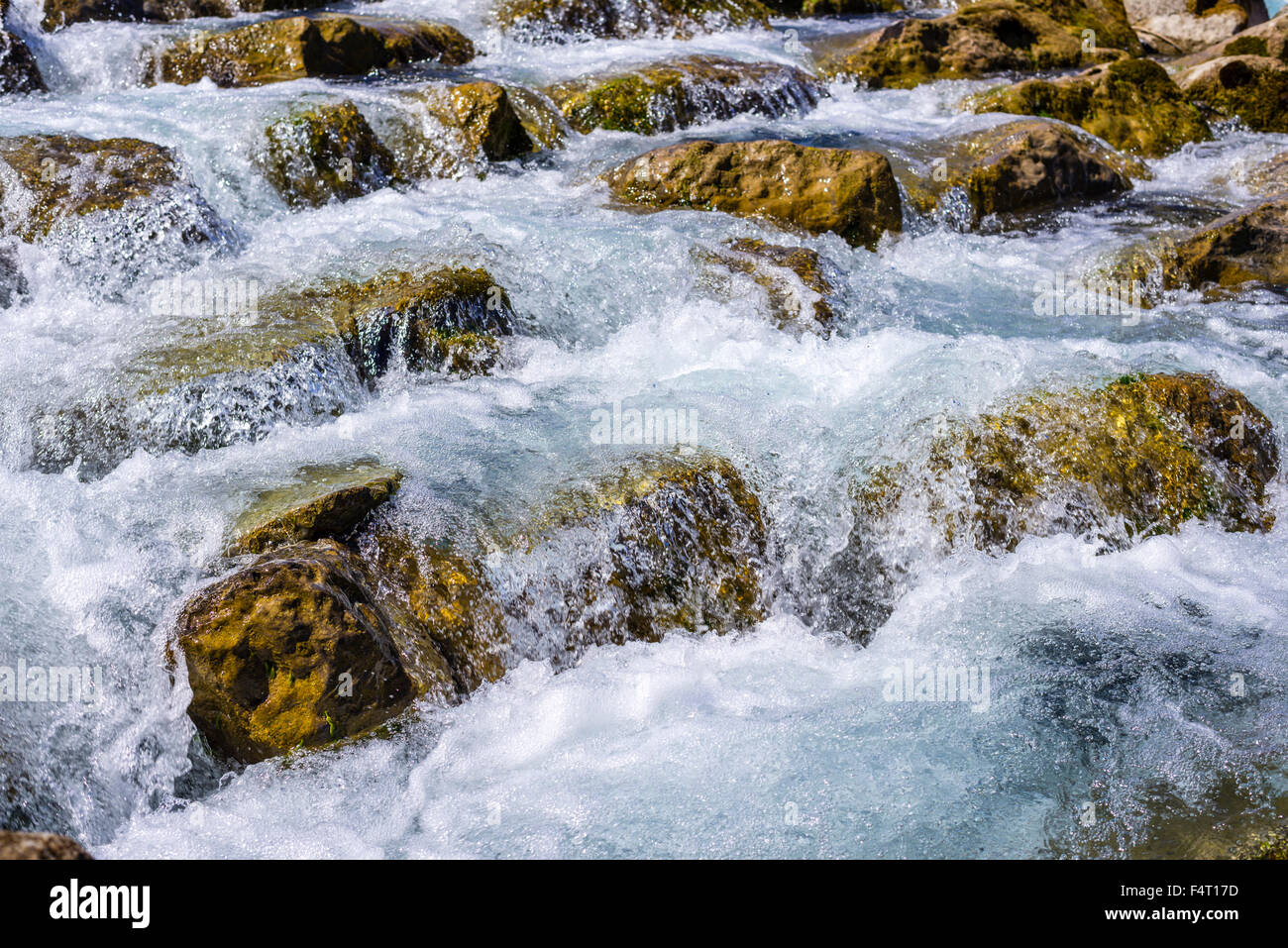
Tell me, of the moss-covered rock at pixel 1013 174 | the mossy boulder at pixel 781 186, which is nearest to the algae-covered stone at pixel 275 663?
the mossy boulder at pixel 781 186

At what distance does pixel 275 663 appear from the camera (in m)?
3.70

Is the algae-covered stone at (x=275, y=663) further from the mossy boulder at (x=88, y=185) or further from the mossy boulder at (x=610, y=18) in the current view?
the mossy boulder at (x=610, y=18)

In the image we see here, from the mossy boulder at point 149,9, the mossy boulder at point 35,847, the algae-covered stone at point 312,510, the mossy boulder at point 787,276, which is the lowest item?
the algae-covered stone at point 312,510

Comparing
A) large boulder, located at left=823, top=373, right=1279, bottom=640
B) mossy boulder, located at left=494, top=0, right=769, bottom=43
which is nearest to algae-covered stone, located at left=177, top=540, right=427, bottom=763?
large boulder, located at left=823, top=373, right=1279, bottom=640

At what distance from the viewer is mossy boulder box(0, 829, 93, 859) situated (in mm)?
2344

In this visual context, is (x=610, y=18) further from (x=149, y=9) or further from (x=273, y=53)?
(x=149, y=9)

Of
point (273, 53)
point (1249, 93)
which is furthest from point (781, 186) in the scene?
point (1249, 93)

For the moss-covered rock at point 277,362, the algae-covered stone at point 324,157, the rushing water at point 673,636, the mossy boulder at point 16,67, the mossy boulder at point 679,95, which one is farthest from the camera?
the mossy boulder at point 679,95

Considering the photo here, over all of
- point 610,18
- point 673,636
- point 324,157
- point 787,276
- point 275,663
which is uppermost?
point 610,18

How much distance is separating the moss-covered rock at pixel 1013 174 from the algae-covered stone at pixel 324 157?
14.1 ft

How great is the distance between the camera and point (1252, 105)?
38.7 ft

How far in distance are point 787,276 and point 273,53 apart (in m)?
5.77

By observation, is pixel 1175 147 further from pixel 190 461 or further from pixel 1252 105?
pixel 190 461

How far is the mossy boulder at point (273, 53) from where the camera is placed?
9.61m
